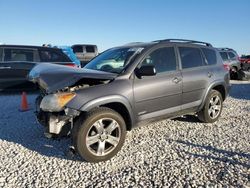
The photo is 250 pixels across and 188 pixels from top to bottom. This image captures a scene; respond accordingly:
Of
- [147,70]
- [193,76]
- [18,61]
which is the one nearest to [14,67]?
[18,61]

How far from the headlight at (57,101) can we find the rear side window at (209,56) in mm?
3408

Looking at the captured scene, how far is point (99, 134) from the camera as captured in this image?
441cm

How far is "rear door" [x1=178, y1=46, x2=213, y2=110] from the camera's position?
18.7ft

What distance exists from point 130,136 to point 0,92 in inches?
248

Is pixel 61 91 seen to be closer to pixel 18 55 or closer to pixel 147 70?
pixel 147 70

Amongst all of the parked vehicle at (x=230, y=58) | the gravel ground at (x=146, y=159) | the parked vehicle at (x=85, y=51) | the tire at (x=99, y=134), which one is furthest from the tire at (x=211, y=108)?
the parked vehicle at (x=85, y=51)

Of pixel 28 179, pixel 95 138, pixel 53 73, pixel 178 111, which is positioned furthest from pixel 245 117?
pixel 28 179

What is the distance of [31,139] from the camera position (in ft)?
17.8

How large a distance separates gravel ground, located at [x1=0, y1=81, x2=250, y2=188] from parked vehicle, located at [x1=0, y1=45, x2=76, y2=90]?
3686mm

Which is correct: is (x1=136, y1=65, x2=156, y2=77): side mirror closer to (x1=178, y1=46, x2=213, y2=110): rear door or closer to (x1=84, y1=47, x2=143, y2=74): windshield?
(x1=84, y1=47, x2=143, y2=74): windshield

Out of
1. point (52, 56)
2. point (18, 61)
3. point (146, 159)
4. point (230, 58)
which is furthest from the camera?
point (230, 58)

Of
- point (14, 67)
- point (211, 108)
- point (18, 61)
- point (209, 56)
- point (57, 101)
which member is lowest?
point (211, 108)

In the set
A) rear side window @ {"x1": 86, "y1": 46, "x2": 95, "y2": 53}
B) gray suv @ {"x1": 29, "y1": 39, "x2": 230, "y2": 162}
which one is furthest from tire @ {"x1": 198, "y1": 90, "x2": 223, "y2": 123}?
rear side window @ {"x1": 86, "y1": 46, "x2": 95, "y2": 53}

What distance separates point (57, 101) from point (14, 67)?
631 centimetres
